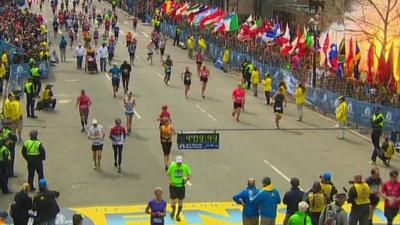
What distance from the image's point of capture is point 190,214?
16656 mm

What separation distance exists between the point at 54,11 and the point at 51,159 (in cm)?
5007

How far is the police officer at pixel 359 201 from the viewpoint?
14.4 metres

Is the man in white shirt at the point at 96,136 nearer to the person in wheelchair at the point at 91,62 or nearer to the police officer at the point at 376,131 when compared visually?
the police officer at the point at 376,131

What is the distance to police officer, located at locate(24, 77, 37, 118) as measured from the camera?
85.3 ft

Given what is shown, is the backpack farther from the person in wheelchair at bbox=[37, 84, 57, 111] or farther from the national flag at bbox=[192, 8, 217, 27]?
the national flag at bbox=[192, 8, 217, 27]

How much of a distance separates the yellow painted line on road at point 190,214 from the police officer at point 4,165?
215cm

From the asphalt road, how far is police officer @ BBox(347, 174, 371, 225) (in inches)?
160

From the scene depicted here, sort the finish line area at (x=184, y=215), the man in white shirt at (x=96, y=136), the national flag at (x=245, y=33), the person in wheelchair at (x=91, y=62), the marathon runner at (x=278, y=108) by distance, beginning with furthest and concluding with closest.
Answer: the national flag at (x=245, y=33) → the person in wheelchair at (x=91, y=62) → the marathon runner at (x=278, y=108) → the man in white shirt at (x=96, y=136) → the finish line area at (x=184, y=215)

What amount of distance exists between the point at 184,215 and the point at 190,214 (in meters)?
0.17

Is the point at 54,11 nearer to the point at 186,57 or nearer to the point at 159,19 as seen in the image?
the point at 159,19

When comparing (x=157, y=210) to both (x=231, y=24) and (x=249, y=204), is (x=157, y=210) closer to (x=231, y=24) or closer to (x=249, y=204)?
(x=249, y=204)

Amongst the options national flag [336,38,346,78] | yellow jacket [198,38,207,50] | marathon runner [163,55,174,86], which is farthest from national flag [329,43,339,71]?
yellow jacket [198,38,207,50]

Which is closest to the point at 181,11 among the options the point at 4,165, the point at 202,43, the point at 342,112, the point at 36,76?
the point at 202,43

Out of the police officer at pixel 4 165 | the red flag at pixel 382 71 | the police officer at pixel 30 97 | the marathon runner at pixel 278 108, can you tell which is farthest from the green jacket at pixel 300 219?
the red flag at pixel 382 71
